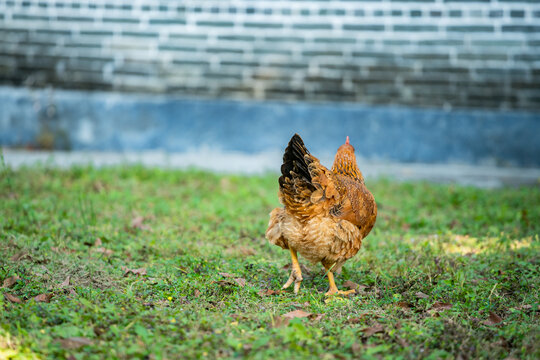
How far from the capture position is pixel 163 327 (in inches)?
134

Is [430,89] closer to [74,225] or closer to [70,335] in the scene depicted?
[74,225]

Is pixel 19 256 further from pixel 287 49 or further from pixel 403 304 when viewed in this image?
pixel 287 49

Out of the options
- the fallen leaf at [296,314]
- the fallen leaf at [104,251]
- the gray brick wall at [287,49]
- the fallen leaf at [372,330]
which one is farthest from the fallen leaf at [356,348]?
the gray brick wall at [287,49]

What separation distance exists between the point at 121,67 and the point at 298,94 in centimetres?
312

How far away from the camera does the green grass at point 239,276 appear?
10.7 ft

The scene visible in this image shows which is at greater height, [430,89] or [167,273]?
[430,89]

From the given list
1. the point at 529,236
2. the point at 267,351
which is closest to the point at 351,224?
the point at 267,351

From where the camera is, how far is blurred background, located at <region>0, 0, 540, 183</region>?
9.81 metres

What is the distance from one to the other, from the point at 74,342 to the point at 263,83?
7428 mm

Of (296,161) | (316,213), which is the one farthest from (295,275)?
(296,161)

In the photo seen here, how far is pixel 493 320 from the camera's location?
3.73 m

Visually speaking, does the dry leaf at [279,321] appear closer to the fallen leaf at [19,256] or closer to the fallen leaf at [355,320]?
the fallen leaf at [355,320]

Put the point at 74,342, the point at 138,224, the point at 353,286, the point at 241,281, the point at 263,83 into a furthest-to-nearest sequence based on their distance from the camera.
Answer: the point at 263,83 < the point at 138,224 < the point at 353,286 < the point at 241,281 < the point at 74,342

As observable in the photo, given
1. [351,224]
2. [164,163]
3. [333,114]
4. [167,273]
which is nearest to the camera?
[351,224]
